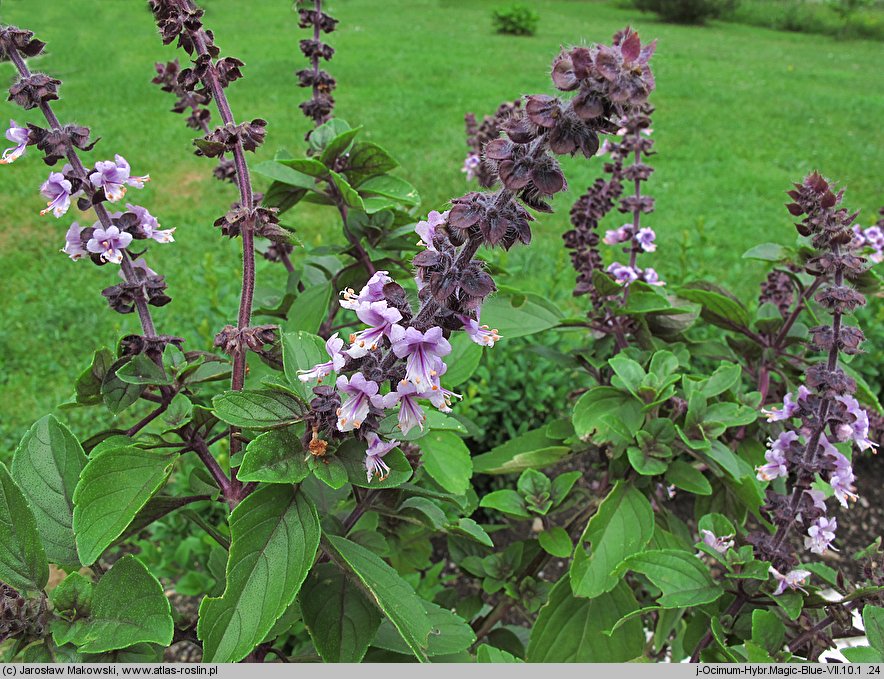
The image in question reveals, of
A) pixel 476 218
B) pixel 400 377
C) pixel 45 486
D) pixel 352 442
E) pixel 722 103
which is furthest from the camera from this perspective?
pixel 722 103

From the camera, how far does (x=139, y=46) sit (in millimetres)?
10617

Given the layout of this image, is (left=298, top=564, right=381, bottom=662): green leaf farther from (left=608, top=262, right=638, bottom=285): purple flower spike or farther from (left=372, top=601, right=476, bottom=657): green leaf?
(left=608, top=262, right=638, bottom=285): purple flower spike

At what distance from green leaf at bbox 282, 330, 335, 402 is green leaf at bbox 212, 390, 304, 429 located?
54 mm

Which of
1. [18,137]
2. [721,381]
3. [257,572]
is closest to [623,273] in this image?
[721,381]

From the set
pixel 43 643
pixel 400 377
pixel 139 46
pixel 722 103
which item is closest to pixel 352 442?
pixel 400 377

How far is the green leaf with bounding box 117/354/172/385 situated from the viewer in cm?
133

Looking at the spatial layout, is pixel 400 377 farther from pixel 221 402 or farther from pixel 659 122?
pixel 659 122

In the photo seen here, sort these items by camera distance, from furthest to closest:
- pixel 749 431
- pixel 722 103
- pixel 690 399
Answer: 1. pixel 722 103
2. pixel 749 431
3. pixel 690 399

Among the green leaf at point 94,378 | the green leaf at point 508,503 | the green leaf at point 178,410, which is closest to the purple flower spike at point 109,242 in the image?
the green leaf at point 94,378

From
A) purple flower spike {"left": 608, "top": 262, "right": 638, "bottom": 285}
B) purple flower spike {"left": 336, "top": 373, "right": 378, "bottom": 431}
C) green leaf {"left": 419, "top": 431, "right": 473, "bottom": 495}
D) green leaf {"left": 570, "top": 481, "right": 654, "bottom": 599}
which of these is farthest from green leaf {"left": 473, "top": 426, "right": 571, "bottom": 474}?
purple flower spike {"left": 336, "top": 373, "right": 378, "bottom": 431}

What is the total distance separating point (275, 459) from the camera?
117 cm

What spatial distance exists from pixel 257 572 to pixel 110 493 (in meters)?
0.28

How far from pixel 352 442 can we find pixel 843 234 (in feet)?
3.70

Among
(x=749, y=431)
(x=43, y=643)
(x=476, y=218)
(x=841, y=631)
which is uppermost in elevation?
(x=476, y=218)
